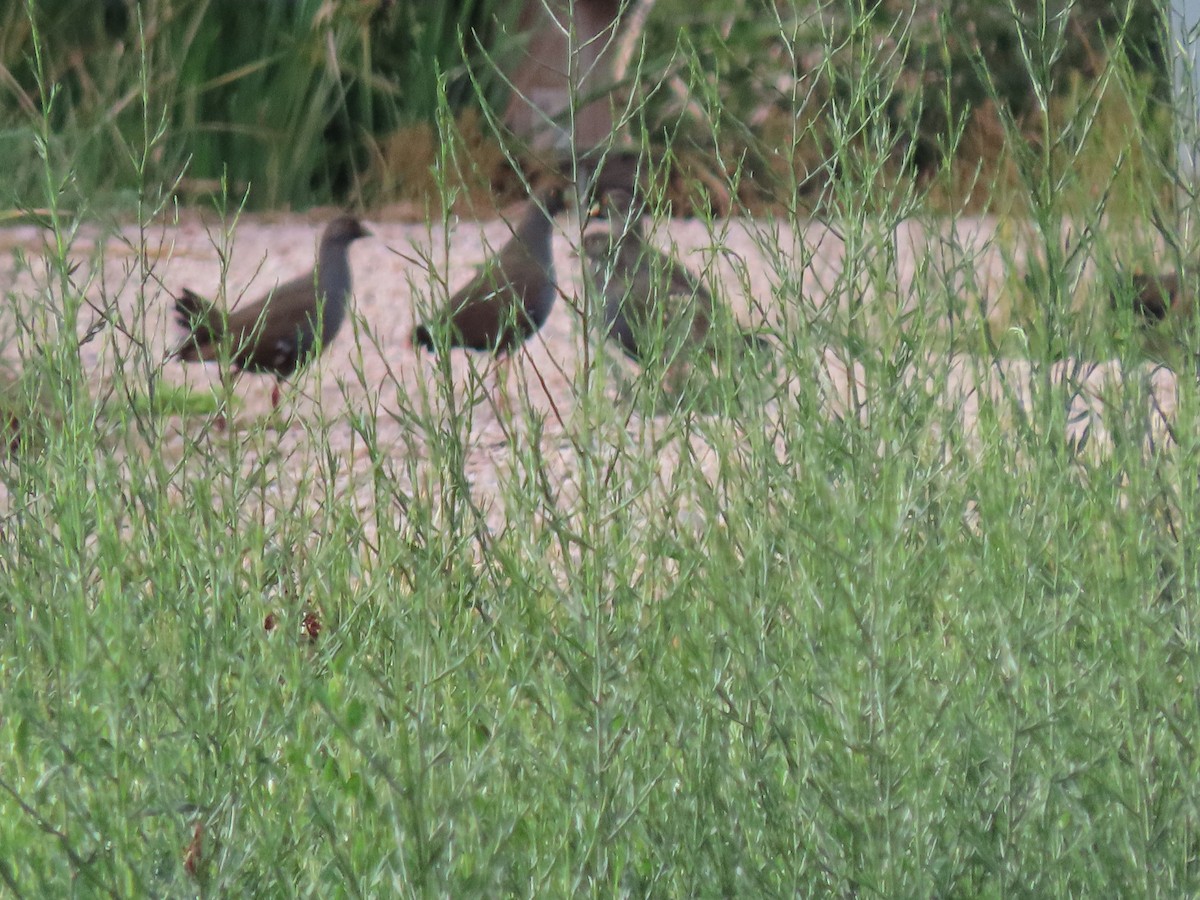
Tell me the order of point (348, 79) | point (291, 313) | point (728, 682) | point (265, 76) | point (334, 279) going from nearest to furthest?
point (728, 682)
point (291, 313)
point (334, 279)
point (265, 76)
point (348, 79)

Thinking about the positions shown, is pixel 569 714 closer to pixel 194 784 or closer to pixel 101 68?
pixel 194 784

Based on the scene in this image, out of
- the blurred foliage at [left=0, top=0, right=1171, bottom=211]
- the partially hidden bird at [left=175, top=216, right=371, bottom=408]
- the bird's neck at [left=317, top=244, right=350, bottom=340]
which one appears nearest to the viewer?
the partially hidden bird at [left=175, top=216, right=371, bottom=408]

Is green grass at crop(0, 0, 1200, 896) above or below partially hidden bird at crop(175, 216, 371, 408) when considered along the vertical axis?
above

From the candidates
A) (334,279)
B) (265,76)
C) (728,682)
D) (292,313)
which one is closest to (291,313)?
(292,313)

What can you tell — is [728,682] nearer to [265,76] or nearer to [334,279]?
[334,279]

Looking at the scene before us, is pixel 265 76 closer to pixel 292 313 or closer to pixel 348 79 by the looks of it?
pixel 348 79

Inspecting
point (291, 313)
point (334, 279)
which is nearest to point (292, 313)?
point (291, 313)

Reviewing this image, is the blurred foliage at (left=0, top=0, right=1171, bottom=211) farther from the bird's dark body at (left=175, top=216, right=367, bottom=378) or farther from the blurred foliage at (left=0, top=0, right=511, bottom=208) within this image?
the bird's dark body at (left=175, top=216, right=367, bottom=378)

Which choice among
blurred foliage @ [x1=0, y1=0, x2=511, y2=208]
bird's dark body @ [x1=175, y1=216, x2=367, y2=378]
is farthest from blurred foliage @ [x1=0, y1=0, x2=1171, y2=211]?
bird's dark body @ [x1=175, y1=216, x2=367, y2=378]

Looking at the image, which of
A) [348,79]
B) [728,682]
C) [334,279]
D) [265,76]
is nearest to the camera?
[728,682]

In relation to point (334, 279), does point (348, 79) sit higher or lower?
Answer: higher

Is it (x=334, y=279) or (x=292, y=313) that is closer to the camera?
(x=292, y=313)

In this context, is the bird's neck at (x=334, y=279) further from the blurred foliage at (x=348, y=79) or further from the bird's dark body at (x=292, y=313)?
the blurred foliage at (x=348, y=79)

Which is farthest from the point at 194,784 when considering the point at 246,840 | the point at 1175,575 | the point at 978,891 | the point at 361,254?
the point at 361,254
